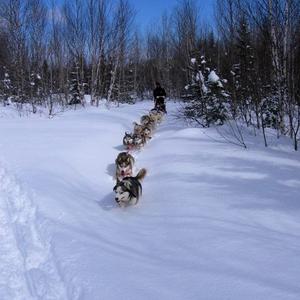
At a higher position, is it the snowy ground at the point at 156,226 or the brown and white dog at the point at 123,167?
the brown and white dog at the point at 123,167

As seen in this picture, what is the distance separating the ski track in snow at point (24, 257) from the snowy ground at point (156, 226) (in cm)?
1

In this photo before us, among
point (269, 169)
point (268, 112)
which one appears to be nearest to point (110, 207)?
point (269, 169)

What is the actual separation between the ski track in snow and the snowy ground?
0.01 m

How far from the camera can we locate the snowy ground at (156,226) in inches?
140

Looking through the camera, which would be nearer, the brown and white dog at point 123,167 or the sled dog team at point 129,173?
the sled dog team at point 129,173

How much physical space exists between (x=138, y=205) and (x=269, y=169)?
2.66m

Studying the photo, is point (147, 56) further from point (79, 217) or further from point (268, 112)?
point (79, 217)

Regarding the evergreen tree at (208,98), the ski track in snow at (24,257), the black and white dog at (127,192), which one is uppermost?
the evergreen tree at (208,98)

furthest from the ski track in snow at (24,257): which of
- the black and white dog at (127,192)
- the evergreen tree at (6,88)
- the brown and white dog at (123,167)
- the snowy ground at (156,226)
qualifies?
the evergreen tree at (6,88)

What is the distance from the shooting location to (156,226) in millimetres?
5270

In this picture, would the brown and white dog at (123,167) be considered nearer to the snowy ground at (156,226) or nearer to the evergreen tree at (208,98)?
the snowy ground at (156,226)

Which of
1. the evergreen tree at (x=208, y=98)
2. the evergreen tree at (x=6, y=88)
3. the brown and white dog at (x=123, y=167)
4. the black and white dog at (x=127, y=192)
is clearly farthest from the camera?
the evergreen tree at (x=6, y=88)

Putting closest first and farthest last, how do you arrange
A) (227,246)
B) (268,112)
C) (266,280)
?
(266,280) < (227,246) < (268,112)

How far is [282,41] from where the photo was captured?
9875 millimetres
